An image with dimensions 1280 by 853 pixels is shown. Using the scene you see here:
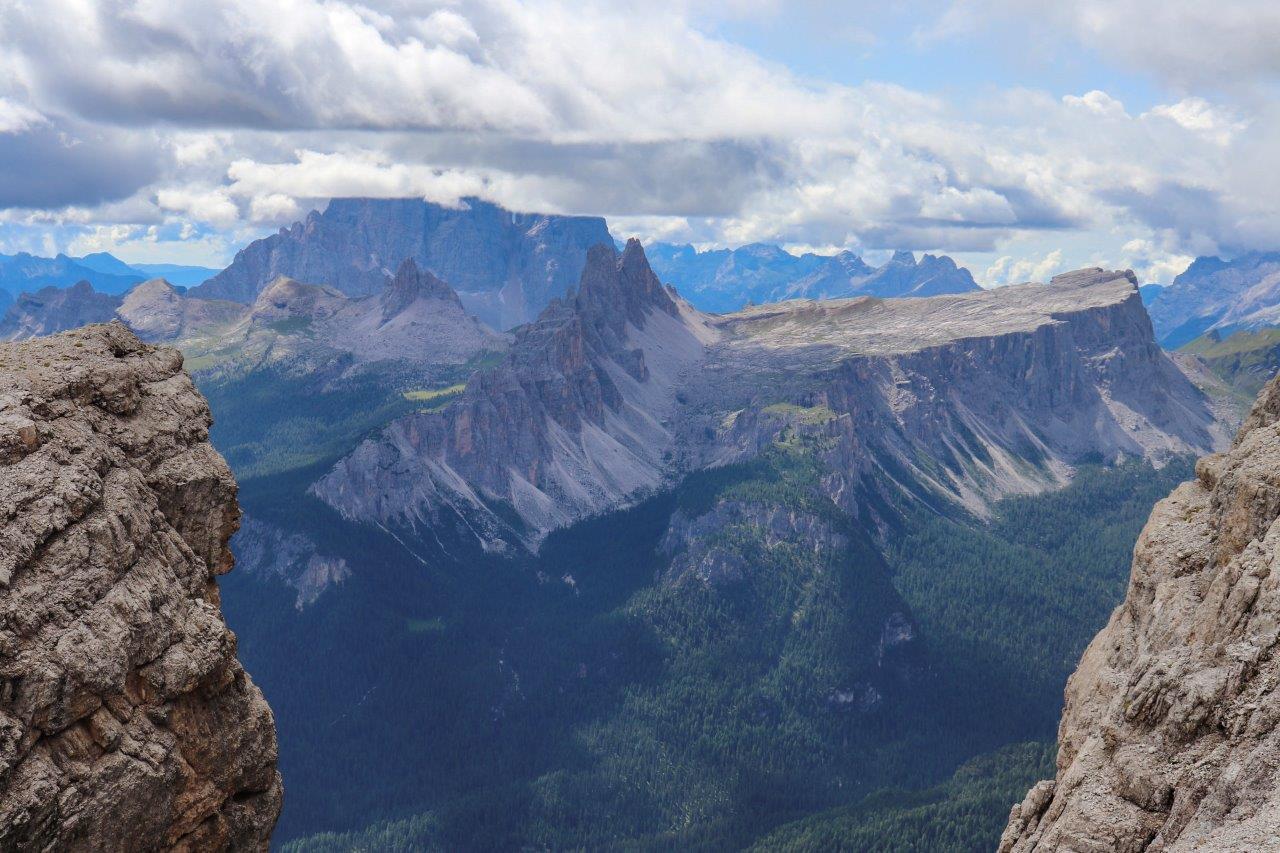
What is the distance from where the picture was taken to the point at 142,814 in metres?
43.1

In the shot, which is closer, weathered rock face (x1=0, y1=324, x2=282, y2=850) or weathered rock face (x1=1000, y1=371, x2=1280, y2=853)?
weathered rock face (x1=1000, y1=371, x2=1280, y2=853)

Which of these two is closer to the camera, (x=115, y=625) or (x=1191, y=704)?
(x=1191, y=704)

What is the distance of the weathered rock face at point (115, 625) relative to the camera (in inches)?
1553

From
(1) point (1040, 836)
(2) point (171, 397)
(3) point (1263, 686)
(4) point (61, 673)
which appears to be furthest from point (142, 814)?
(3) point (1263, 686)

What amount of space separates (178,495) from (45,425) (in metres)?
7.80

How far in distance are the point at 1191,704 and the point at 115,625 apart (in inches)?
1486

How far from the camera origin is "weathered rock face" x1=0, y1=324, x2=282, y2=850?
3944 cm

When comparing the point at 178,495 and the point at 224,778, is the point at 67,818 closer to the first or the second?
the point at 224,778

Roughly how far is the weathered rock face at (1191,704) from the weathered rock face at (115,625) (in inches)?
1287

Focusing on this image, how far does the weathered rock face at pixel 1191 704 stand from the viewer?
35344mm

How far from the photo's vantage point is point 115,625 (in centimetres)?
4191

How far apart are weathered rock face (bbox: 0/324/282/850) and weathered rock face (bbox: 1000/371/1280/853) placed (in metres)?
32.7

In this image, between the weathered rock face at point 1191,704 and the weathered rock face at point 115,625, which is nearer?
the weathered rock face at point 1191,704

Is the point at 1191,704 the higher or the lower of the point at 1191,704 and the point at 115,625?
the lower
